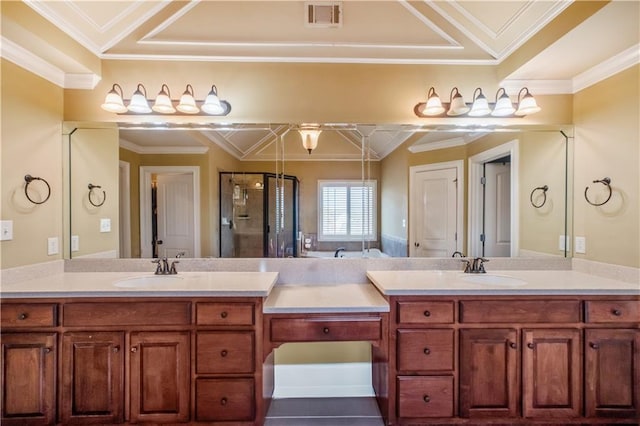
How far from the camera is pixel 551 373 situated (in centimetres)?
184

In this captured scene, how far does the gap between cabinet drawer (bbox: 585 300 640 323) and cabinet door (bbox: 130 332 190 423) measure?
7.79 ft

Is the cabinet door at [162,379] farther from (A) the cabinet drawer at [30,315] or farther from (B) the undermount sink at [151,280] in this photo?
(A) the cabinet drawer at [30,315]

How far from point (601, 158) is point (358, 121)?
1711 millimetres

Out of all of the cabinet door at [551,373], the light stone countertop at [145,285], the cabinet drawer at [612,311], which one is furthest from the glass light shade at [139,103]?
the cabinet drawer at [612,311]

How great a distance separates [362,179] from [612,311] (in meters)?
1.74

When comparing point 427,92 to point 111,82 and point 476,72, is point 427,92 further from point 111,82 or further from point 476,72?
point 111,82

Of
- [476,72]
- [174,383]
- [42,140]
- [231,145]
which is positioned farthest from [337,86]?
[174,383]

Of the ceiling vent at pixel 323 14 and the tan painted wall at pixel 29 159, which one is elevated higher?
the ceiling vent at pixel 323 14

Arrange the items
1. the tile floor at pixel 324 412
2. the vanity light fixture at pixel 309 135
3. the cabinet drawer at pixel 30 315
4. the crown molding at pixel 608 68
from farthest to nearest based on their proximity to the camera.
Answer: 1. the vanity light fixture at pixel 309 135
2. the tile floor at pixel 324 412
3. the crown molding at pixel 608 68
4. the cabinet drawer at pixel 30 315

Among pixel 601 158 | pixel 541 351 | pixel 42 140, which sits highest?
pixel 42 140

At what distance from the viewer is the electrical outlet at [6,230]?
6.07 ft

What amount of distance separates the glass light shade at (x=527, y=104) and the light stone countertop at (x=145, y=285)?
2.15 m

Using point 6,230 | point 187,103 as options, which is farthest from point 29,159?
point 187,103

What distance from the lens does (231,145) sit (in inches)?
93.0
